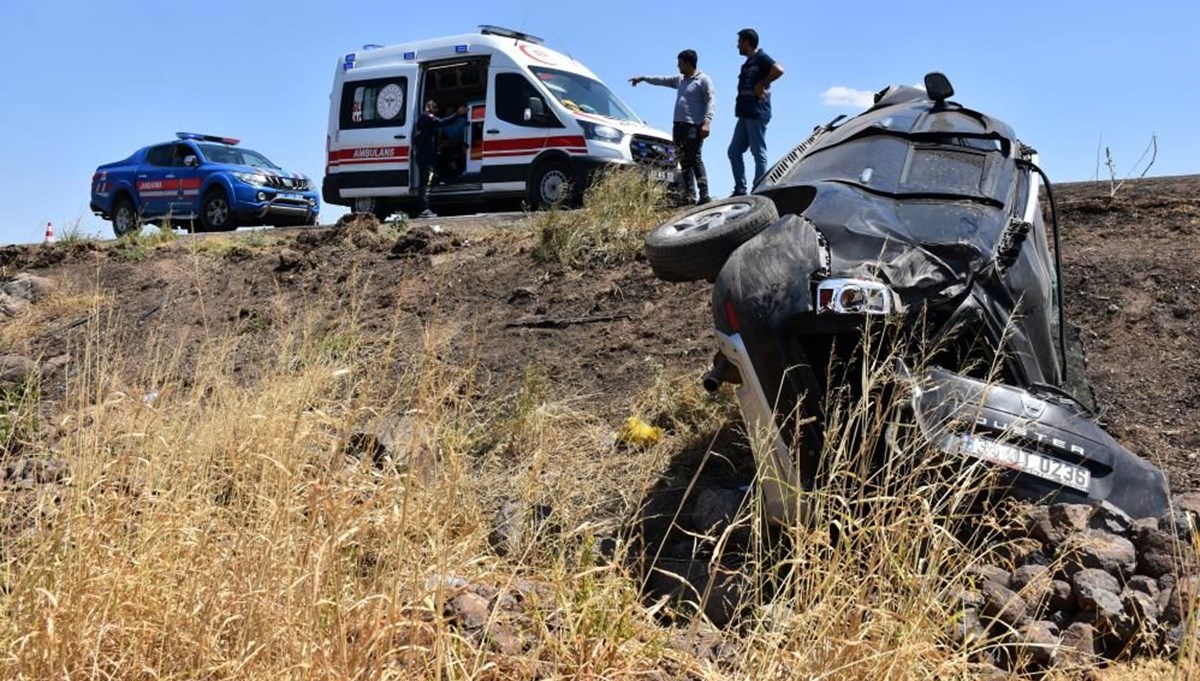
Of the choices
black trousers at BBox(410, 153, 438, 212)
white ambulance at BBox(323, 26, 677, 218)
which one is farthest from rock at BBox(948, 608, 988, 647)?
black trousers at BBox(410, 153, 438, 212)

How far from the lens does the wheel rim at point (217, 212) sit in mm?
17516

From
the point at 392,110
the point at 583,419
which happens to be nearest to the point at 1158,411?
the point at 583,419

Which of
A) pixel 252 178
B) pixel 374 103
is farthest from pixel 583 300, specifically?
pixel 252 178

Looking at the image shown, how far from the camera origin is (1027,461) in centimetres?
399

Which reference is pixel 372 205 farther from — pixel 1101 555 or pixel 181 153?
pixel 1101 555

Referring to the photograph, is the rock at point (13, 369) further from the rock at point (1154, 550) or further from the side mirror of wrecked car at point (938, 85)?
the rock at point (1154, 550)

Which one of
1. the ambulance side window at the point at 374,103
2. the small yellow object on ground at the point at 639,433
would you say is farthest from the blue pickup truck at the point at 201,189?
the small yellow object on ground at the point at 639,433

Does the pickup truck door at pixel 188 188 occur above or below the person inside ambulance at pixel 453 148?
below

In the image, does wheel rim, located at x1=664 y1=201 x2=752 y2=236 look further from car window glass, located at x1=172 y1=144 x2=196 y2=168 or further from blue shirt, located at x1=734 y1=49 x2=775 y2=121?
car window glass, located at x1=172 y1=144 x2=196 y2=168

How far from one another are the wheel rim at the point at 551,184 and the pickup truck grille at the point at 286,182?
5423 millimetres

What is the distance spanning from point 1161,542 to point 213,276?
8.90 metres

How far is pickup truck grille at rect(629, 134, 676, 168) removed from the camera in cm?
1453

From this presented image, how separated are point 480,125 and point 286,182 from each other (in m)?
4.53

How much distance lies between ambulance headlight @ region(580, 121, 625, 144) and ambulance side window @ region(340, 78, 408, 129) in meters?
3.46
